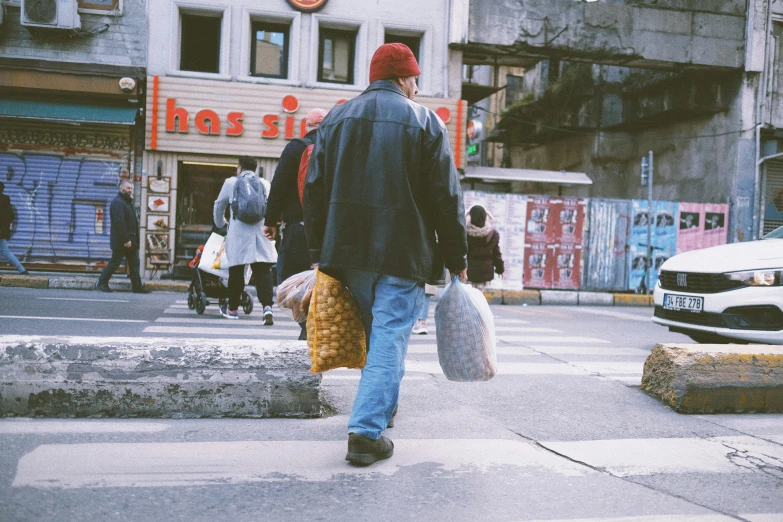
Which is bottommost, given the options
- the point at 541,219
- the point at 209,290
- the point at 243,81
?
the point at 209,290

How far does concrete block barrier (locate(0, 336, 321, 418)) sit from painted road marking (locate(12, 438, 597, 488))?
53 cm

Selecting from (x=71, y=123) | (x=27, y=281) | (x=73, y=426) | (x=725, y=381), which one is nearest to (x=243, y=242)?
(x=73, y=426)

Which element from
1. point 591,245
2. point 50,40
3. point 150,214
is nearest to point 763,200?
point 591,245

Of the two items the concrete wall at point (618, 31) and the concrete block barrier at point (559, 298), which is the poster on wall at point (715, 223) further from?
the concrete block barrier at point (559, 298)

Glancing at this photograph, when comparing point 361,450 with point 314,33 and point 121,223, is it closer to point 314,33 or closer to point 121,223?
point 121,223

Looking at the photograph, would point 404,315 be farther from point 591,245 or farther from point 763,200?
point 763,200

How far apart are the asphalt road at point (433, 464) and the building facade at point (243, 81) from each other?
12.1 metres

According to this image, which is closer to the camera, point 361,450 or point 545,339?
point 361,450

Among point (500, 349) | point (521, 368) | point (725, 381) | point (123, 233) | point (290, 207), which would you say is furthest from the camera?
point (123, 233)

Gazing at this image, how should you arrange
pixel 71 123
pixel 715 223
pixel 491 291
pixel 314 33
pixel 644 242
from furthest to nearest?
pixel 715 223 < pixel 644 242 < pixel 314 33 < pixel 71 123 < pixel 491 291

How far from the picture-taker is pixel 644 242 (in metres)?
17.4

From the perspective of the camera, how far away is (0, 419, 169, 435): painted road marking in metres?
3.63

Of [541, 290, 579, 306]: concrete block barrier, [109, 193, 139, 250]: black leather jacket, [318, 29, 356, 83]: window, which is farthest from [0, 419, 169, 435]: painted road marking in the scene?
[318, 29, 356, 83]: window

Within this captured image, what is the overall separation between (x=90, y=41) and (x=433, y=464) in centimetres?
1534
